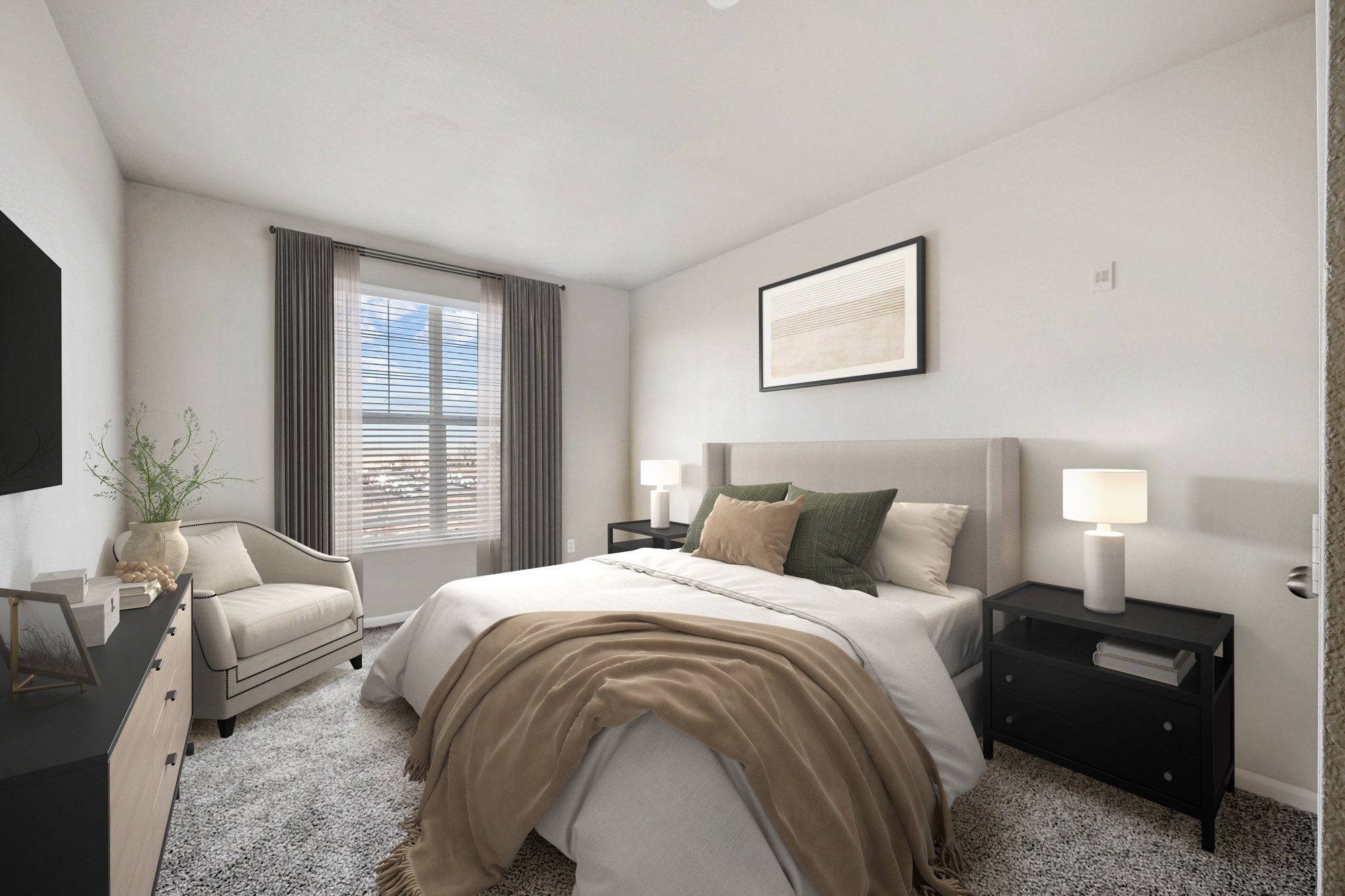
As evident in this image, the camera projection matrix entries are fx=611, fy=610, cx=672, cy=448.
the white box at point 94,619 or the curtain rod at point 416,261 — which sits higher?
the curtain rod at point 416,261

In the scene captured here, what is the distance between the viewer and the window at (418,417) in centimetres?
426

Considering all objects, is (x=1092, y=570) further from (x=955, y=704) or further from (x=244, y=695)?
(x=244, y=695)

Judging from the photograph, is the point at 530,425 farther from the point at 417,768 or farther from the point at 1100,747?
the point at 1100,747

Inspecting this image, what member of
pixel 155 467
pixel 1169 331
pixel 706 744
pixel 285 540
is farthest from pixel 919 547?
pixel 155 467

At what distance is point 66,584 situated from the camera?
1626mm

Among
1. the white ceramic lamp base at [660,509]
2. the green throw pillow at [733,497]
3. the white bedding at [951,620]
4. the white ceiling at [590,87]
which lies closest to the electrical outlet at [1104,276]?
the white ceiling at [590,87]

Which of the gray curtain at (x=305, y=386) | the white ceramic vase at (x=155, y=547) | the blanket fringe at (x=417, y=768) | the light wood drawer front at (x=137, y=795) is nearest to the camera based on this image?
the light wood drawer front at (x=137, y=795)

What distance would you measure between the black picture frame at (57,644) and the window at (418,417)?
9.86 ft

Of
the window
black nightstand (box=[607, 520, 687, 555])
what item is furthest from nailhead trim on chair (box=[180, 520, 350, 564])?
black nightstand (box=[607, 520, 687, 555])

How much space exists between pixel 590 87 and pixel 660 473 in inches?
106

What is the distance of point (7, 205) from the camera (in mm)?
1682

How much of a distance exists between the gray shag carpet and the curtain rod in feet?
9.63

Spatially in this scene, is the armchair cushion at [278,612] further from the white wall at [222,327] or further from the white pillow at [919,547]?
the white pillow at [919,547]

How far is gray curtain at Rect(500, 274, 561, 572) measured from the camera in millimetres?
4707
